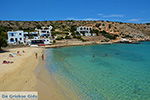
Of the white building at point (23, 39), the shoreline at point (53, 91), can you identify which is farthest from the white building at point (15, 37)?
the shoreline at point (53, 91)

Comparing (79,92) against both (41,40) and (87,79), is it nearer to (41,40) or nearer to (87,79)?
(87,79)

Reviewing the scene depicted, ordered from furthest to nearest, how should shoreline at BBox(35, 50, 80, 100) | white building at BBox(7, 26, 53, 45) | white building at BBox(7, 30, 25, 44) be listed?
white building at BBox(7, 26, 53, 45) → white building at BBox(7, 30, 25, 44) → shoreline at BBox(35, 50, 80, 100)

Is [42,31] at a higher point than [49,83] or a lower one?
higher

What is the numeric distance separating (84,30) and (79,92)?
3226 inches

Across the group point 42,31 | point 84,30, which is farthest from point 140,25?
point 42,31

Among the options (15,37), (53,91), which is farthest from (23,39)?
(53,91)

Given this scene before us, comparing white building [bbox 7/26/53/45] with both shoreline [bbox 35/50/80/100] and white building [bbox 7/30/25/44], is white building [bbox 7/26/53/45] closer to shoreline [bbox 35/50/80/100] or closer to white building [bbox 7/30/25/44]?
white building [bbox 7/30/25/44]

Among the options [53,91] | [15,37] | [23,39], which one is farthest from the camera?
[23,39]

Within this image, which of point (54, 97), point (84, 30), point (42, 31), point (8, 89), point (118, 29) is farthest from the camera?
point (118, 29)

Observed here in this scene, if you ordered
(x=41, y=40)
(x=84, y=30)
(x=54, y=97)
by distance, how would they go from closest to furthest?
1. (x=54, y=97)
2. (x=41, y=40)
3. (x=84, y=30)

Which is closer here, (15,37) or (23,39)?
(15,37)

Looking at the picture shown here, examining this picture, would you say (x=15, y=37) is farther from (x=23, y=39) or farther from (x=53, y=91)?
(x=53, y=91)

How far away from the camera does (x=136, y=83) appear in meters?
16.6

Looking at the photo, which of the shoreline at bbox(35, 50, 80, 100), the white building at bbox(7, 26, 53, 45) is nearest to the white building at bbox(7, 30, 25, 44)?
the white building at bbox(7, 26, 53, 45)
